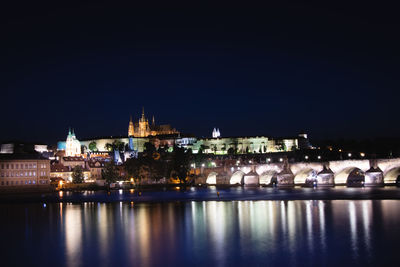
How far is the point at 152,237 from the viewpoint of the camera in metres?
28.0

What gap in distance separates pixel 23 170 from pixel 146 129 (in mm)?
98972

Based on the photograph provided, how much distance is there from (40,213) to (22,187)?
114 feet

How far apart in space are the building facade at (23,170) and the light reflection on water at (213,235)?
32.9 m

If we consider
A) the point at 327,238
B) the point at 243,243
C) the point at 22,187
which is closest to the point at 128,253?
the point at 243,243

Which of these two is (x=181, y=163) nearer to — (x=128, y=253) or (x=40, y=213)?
(x=40, y=213)

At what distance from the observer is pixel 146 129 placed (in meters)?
175

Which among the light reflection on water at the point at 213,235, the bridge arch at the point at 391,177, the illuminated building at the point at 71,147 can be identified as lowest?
the light reflection on water at the point at 213,235

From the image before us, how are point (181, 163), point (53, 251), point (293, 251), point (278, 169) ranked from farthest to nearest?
point (181, 163)
point (278, 169)
point (53, 251)
point (293, 251)

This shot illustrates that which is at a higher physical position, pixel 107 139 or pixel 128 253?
pixel 107 139

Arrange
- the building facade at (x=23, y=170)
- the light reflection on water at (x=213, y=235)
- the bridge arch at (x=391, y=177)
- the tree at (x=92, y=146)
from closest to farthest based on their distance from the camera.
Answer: the light reflection on water at (x=213, y=235), the bridge arch at (x=391, y=177), the building facade at (x=23, y=170), the tree at (x=92, y=146)

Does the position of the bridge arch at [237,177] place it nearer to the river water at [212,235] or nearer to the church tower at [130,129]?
the river water at [212,235]

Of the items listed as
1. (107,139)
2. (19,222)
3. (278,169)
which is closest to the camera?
(19,222)

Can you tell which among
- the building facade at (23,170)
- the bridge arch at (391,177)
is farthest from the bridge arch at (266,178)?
the building facade at (23,170)

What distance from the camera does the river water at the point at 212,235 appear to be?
72.2ft
